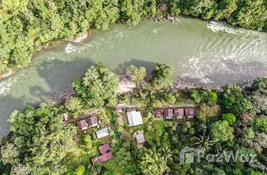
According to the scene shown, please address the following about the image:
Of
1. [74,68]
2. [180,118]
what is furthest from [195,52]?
[74,68]

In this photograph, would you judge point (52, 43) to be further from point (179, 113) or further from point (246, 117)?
point (246, 117)

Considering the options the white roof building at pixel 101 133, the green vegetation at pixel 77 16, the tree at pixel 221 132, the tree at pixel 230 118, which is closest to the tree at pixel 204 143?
the tree at pixel 221 132

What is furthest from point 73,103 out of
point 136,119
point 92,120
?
point 136,119

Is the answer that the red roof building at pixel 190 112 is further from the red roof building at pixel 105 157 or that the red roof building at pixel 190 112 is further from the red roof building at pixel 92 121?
the red roof building at pixel 92 121

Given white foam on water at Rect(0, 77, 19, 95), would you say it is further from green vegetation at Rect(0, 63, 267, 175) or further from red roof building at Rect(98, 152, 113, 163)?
red roof building at Rect(98, 152, 113, 163)

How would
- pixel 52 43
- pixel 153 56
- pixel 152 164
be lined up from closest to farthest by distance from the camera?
pixel 152 164, pixel 52 43, pixel 153 56

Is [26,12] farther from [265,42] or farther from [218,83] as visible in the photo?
[265,42]

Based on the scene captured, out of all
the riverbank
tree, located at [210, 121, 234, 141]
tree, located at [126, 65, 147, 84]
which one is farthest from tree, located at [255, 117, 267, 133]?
the riverbank
